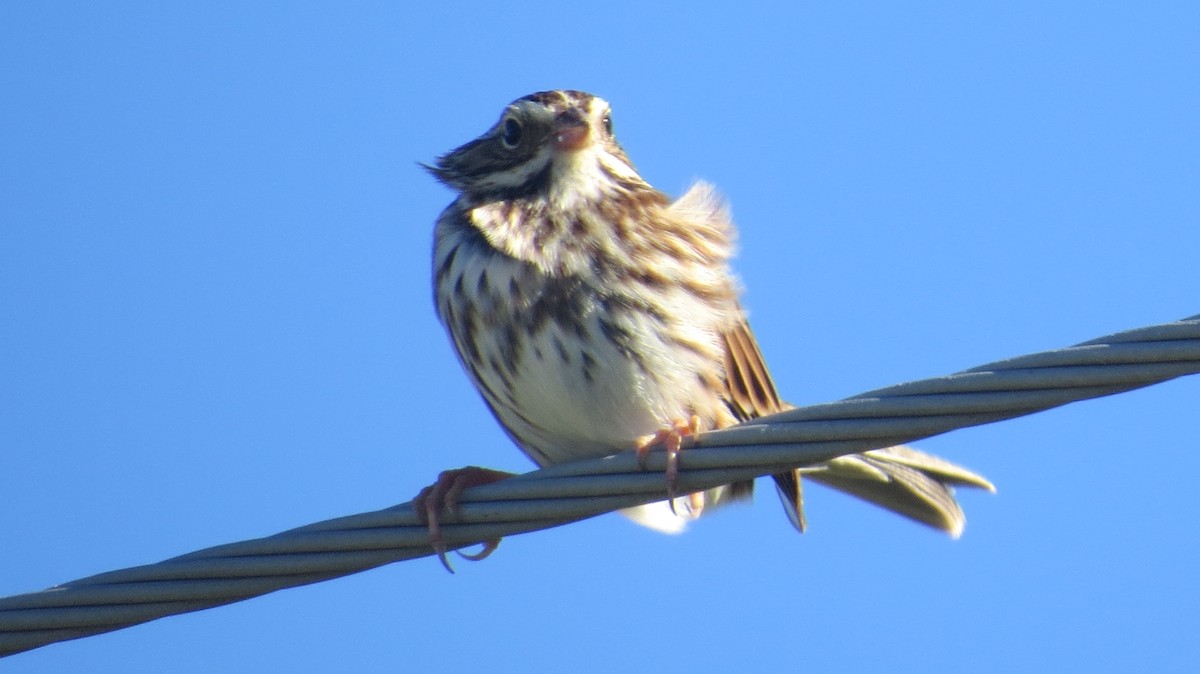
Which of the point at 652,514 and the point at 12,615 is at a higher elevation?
the point at 652,514

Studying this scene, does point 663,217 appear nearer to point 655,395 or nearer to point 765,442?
point 655,395

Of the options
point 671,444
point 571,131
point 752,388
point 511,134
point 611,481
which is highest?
point 511,134

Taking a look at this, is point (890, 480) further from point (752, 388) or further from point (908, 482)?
point (752, 388)

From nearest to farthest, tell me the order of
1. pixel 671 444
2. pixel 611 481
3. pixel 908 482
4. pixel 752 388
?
pixel 611 481, pixel 671 444, pixel 752 388, pixel 908 482

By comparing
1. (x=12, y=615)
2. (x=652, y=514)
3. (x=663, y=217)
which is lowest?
Answer: (x=12, y=615)

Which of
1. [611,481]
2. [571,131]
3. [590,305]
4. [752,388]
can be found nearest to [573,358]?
[590,305]

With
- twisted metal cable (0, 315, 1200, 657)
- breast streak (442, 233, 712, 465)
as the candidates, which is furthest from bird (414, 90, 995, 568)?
twisted metal cable (0, 315, 1200, 657)

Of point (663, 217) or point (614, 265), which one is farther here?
point (663, 217)

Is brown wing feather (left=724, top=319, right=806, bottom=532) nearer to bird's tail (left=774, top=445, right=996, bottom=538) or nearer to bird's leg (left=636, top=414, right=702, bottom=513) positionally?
bird's tail (left=774, top=445, right=996, bottom=538)

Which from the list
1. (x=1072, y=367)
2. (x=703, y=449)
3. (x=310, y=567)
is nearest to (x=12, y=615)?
(x=310, y=567)
